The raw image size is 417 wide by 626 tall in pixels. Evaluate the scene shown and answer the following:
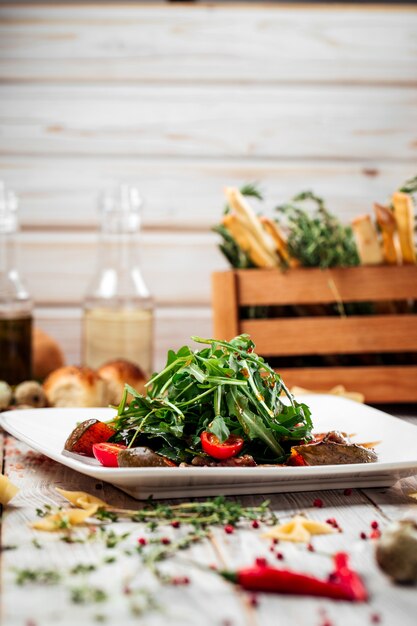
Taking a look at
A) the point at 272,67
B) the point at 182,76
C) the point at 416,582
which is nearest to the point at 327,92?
the point at 272,67

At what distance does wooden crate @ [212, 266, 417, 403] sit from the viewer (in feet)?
5.42

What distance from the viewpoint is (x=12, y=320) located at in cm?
170

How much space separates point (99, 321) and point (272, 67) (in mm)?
974

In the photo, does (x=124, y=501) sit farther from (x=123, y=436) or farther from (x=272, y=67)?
(x=272, y=67)

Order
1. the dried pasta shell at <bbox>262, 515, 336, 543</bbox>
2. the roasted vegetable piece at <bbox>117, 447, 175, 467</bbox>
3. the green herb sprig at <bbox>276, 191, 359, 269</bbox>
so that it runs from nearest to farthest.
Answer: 1. the dried pasta shell at <bbox>262, 515, 336, 543</bbox>
2. the roasted vegetable piece at <bbox>117, 447, 175, 467</bbox>
3. the green herb sprig at <bbox>276, 191, 359, 269</bbox>

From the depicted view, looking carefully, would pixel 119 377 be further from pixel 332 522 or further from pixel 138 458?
pixel 332 522

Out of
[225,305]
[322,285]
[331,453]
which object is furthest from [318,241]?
[331,453]

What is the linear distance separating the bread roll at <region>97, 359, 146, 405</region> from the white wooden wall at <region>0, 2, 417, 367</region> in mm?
773

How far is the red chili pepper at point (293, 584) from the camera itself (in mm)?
643

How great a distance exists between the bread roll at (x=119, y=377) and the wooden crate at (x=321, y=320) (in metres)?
0.19

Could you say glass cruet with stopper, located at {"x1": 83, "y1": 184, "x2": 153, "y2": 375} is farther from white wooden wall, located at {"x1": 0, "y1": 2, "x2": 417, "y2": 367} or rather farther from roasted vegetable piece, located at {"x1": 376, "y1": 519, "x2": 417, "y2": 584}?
roasted vegetable piece, located at {"x1": 376, "y1": 519, "x2": 417, "y2": 584}

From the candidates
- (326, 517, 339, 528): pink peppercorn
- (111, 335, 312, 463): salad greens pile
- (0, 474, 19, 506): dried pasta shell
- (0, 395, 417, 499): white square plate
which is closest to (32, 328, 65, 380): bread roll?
(0, 395, 417, 499): white square plate

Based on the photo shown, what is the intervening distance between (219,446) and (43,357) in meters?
1.02

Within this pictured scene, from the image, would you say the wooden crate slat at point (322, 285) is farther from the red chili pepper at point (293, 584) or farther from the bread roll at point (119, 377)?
the red chili pepper at point (293, 584)
